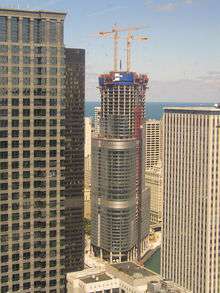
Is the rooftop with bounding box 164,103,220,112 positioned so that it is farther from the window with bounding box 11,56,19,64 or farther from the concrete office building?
the window with bounding box 11,56,19,64

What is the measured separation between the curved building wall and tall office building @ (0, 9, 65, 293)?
11902 cm

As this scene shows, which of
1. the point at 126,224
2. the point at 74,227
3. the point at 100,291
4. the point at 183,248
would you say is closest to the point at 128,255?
the point at 126,224

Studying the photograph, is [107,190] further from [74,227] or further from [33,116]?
[33,116]

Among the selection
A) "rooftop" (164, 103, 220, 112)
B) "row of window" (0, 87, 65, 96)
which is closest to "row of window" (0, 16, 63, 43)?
"row of window" (0, 87, 65, 96)

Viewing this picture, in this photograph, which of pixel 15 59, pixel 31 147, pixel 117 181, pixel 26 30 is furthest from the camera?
pixel 117 181

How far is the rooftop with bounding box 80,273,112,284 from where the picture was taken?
97787 millimetres

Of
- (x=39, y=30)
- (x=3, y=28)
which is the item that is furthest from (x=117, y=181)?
(x=3, y=28)

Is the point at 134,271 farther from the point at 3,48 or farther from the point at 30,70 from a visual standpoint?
the point at 3,48

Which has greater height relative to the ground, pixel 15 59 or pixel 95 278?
pixel 15 59

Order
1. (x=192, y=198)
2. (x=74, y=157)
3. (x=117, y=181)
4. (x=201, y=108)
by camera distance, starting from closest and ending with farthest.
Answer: (x=201, y=108) < (x=192, y=198) < (x=74, y=157) < (x=117, y=181)

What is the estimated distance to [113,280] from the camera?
98250mm

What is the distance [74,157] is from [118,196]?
36117 mm

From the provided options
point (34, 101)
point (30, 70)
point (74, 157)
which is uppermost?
point (30, 70)

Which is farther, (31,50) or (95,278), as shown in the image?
(95,278)
